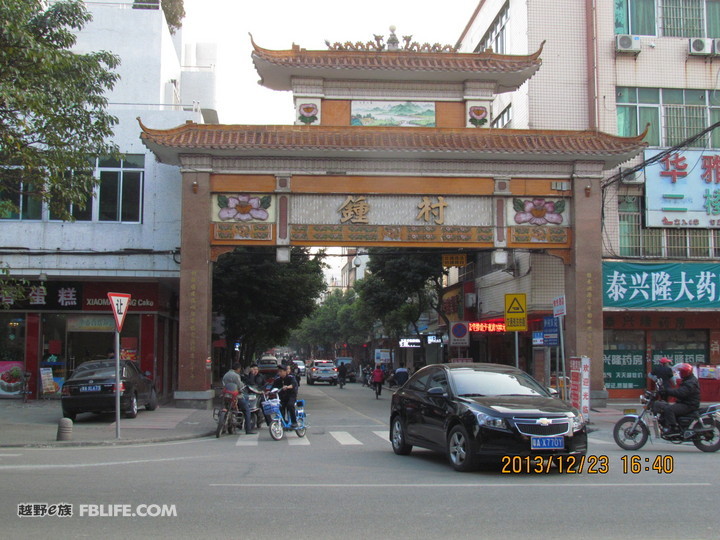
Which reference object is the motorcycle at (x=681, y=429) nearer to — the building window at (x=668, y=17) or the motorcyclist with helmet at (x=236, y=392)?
the motorcyclist with helmet at (x=236, y=392)

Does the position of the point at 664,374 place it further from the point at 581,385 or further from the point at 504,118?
the point at 504,118

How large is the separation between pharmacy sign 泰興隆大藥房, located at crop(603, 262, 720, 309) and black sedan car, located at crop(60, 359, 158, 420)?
15.9m

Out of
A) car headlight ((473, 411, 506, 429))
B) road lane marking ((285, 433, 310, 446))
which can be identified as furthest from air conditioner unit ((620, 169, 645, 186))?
car headlight ((473, 411, 506, 429))

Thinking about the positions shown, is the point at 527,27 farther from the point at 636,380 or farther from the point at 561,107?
the point at 636,380

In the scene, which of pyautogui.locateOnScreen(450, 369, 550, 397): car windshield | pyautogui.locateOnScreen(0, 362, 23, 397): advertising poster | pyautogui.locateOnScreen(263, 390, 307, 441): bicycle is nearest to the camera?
pyautogui.locateOnScreen(450, 369, 550, 397): car windshield

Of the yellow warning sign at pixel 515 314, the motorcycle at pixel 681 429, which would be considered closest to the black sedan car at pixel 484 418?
the motorcycle at pixel 681 429

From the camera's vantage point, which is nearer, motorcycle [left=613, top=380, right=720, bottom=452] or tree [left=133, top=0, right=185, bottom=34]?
motorcycle [left=613, top=380, right=720, bottom=452]

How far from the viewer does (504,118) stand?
31891mm

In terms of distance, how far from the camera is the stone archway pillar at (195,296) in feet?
72.4

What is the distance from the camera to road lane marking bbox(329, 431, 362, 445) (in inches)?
601

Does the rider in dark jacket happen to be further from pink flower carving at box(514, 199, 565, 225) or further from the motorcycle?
pink flower carving at box(514, 199, 565, 225)

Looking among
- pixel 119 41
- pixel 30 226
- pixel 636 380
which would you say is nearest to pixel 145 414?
pixel 30 226

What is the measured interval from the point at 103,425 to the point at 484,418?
11530 millimetres

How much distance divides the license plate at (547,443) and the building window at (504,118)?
22.6 metres
